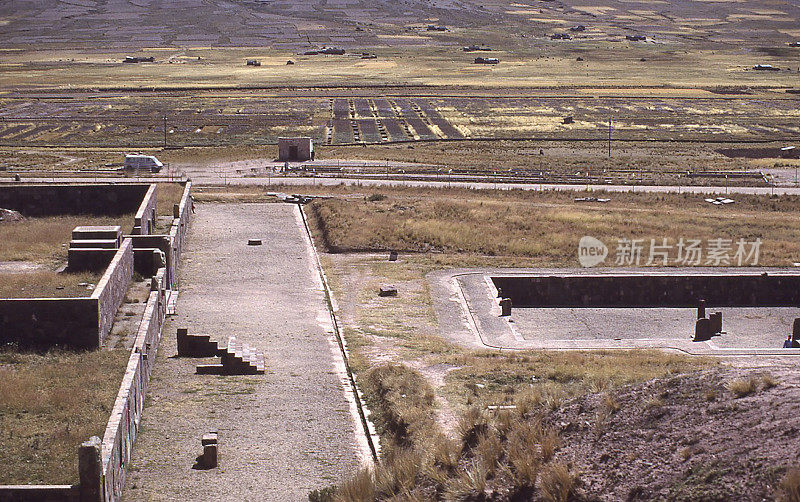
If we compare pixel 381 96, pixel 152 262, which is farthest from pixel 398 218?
pixel 381 96

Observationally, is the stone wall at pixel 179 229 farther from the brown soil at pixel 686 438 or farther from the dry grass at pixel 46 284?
the brown soil at pixel 686 438

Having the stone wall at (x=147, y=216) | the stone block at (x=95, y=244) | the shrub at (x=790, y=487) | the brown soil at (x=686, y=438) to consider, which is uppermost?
the shrub at (x=790, y=487)

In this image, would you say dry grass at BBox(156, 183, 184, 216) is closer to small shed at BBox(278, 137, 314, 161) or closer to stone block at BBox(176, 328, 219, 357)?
small shed at BBox(278, 137, 314, 161)

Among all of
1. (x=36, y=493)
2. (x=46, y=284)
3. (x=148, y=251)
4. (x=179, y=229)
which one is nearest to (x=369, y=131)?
(x=179, y=229)

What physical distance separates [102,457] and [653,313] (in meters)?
23.5

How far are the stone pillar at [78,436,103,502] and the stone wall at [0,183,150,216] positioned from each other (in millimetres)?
33249

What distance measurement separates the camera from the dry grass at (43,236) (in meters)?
37.3

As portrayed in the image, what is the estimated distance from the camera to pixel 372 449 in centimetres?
2031

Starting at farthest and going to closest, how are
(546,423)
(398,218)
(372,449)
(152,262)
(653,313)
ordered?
(398,218) → (653,313) → (152,262) → (372,449) → (546,423)

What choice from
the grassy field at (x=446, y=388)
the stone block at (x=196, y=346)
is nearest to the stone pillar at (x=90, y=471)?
the grassy field at (x=446, y=388)

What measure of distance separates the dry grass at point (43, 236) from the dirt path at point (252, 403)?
476 centimetres

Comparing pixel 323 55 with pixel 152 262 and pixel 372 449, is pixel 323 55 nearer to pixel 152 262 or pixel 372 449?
pixel 152 262

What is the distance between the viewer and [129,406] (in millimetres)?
20016

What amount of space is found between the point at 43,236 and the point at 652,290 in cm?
2251
